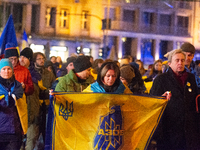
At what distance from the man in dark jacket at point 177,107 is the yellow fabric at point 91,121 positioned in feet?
0.93

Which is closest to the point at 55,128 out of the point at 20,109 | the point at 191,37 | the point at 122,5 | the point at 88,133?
the point at 88,133

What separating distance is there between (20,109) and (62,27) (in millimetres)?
30793

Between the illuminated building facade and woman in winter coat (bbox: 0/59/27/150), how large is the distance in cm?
2252

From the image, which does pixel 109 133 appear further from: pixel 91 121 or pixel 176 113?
pixel 176 113

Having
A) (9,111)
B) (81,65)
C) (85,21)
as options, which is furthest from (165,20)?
(9,111)

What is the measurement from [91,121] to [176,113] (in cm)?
121

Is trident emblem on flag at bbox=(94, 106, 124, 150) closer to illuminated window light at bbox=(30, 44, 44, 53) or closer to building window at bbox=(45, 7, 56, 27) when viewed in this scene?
illuminated window light at bbox=(30, 44, 44, 53)

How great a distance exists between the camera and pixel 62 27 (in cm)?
3544

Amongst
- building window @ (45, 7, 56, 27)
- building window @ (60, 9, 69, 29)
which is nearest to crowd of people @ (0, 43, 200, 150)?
building window @ (45, 7, 56, 27)

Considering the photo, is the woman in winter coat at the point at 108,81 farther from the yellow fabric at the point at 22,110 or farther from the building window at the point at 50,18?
the building window at the point at 50,18

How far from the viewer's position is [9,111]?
507cm

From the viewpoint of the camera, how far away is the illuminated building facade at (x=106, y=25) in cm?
3416

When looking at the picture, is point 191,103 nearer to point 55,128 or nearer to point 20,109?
point 55,128

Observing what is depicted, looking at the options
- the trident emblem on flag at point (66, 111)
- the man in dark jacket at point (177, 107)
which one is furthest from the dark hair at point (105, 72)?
the man in dark jacket at point (177, 107)
